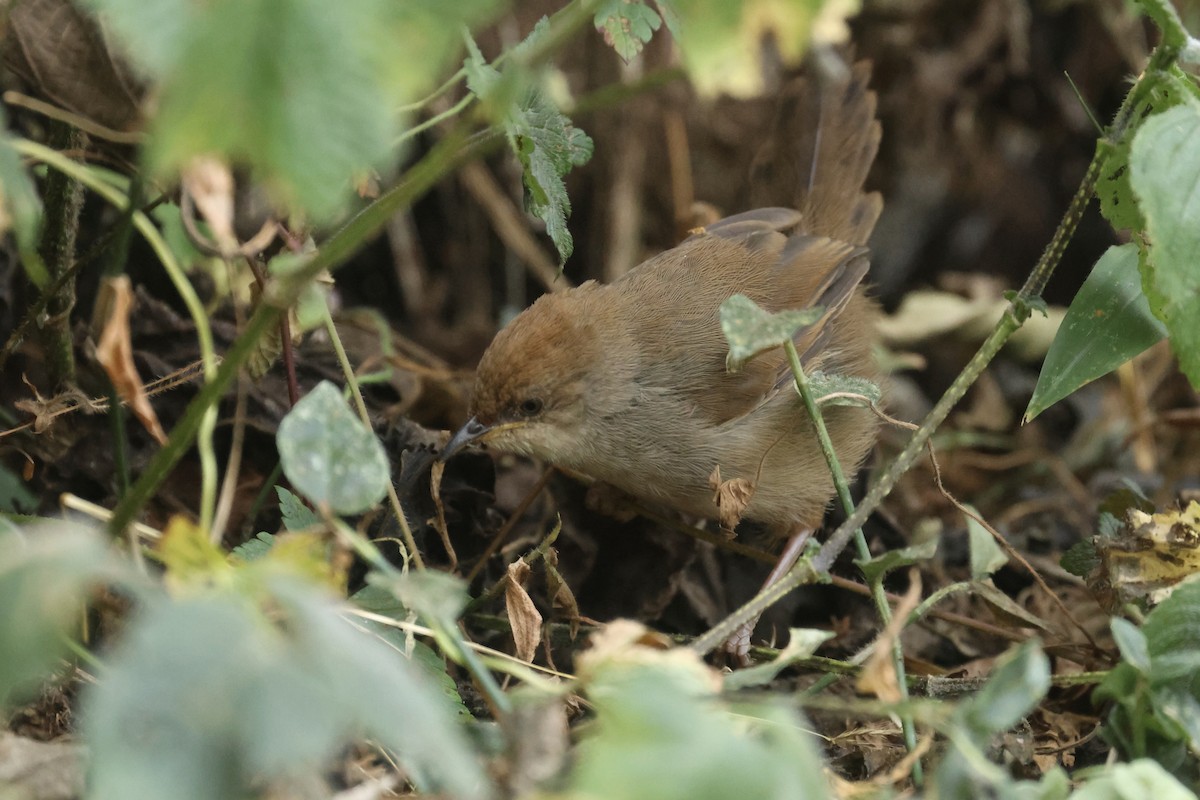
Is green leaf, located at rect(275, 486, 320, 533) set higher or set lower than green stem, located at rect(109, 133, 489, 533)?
lower

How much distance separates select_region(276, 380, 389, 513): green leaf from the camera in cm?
167

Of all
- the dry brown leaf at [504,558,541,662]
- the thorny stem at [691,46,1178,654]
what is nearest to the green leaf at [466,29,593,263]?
the dry brown leaf at [504,558,541,662]

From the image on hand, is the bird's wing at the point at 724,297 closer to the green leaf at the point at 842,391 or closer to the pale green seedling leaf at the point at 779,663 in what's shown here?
the green leaf at the point at 842,391

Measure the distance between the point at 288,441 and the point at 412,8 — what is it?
66 centimetres

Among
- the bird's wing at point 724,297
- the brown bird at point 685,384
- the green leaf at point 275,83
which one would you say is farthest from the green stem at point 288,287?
the bird's wing at point 724,297

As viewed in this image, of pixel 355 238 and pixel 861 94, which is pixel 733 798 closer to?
pixel 355 238

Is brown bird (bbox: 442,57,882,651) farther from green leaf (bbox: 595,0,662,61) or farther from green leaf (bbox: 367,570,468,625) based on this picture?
green leaf (bbox: 367,570,468,625)

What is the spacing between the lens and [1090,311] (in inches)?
95.6

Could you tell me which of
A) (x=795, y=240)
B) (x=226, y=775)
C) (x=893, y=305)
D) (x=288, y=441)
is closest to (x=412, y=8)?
(x=288, y=441)

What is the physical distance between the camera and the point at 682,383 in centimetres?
321

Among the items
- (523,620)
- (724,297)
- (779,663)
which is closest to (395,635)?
(523,620)

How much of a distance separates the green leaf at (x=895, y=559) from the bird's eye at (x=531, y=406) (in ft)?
3.81

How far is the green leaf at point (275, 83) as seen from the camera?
1.25 meters

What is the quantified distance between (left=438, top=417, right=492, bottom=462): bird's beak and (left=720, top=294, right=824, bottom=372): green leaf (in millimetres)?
978
